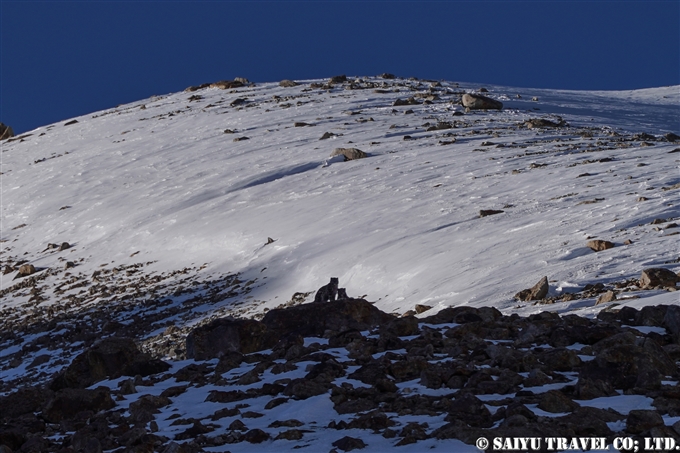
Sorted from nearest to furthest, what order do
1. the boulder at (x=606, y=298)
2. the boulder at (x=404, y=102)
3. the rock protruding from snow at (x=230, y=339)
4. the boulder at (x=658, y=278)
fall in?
the rock protruding from snow at (x=230, y=339), the boulder at (x=606, y=298), the boulder at (x=658, y=278), the boulder at (x=404, y=102)

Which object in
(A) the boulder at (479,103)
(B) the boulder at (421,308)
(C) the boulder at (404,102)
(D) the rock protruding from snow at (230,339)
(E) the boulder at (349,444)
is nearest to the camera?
(E) the boulder at (349,444)

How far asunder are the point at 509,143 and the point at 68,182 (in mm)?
18652

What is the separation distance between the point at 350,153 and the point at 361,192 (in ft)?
17.8

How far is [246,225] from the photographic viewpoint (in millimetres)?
21516

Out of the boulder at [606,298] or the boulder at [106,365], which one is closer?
the boulder at [106,365]

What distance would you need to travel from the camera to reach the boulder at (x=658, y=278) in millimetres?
10195

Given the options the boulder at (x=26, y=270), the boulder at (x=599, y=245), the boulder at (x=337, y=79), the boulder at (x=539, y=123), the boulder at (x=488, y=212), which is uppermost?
the boulder at (x=337, y=79)

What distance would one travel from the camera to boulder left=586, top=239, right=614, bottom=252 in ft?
42.7

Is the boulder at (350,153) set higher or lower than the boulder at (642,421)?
higher

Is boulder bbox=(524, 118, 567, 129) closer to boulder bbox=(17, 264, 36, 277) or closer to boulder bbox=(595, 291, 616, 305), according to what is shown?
boulder bbox=(17, 264, 36, 277)

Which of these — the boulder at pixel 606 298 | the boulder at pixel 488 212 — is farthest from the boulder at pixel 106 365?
the boulder at pixel 488 212

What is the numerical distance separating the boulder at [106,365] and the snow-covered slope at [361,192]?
5008mm

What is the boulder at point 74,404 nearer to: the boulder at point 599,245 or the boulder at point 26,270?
the boulder at point 599,245

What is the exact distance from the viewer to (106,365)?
898 cm
